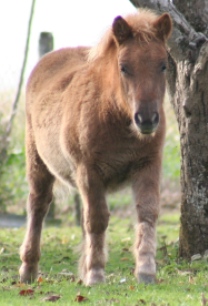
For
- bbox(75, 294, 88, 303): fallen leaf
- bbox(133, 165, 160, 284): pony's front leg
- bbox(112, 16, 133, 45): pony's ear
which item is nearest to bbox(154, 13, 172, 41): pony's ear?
bbox(112, 16, 133, 45): pony's ear

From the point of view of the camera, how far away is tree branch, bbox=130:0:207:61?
829cm

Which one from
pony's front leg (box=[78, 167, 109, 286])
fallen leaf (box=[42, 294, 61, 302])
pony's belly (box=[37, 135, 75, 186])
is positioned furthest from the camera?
pony's belly (box=[37, 135, 75, 186])

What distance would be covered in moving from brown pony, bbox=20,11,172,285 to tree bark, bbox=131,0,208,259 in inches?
29.3

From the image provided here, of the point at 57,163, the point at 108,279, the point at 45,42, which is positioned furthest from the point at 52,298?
the point at 45,42

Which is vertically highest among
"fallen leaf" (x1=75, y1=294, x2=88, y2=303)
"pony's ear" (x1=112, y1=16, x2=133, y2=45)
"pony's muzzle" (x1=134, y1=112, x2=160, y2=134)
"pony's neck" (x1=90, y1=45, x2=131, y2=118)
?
"pony's ear" (x1=112, y1=16, x2=133, y2=45)

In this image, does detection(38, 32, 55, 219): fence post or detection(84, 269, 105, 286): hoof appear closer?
detection(84, 269, 105, 286): hoof

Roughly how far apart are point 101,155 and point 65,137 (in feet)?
1.98

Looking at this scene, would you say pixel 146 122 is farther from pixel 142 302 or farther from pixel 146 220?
pixel 142 302

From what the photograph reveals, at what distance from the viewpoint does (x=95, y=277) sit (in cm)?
728

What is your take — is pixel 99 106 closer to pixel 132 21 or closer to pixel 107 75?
pixel 107 75

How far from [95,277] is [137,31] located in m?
→ 2.22

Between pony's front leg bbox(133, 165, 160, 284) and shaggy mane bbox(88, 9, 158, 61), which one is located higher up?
shaggy mane bbox(88, 9, 158, 61)

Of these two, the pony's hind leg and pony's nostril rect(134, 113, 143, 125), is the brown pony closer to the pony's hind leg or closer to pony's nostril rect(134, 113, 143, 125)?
pony's nostril rect(134, 113, 143, 125)

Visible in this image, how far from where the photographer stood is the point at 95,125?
24.3 ft
